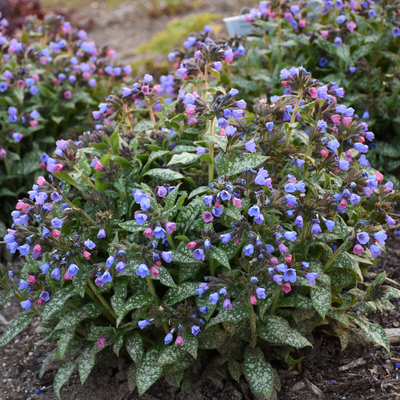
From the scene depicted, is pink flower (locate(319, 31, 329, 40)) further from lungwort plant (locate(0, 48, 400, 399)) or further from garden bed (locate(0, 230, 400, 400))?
garden bed (locate(0, 230, 400, 400))

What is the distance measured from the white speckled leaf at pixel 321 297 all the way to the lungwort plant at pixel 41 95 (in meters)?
2.25

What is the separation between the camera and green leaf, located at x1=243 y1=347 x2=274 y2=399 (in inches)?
87.3

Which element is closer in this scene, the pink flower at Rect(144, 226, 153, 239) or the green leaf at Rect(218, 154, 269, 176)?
the pink flower at Rect(144, 226, 153, 239)

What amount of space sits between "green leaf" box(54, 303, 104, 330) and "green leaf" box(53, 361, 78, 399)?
0.26 m

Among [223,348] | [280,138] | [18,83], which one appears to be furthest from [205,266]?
[18,83]

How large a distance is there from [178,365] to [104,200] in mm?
888

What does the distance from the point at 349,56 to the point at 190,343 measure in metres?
2.42

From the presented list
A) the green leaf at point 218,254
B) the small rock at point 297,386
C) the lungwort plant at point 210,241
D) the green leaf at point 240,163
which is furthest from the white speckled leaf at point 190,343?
the green leaf at point 240,163

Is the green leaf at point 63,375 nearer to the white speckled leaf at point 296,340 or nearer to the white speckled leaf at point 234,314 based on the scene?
the white speckled leaf at point 234,314

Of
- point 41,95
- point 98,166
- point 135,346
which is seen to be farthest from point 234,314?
point 41,95

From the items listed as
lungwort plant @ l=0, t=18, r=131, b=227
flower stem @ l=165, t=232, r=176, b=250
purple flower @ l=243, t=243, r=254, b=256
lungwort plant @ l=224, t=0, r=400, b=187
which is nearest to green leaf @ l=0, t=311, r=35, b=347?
flower stem @ l=165, t=232, r=176, b=250

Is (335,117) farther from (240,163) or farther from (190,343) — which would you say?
(190,343)

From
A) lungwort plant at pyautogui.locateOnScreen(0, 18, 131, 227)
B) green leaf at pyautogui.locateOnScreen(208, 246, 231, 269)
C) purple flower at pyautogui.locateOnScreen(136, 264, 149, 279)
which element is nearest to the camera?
purple flower at pyautogui.locateOnScreen(136, 264, 149, 279)

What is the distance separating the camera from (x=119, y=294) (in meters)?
2.24
